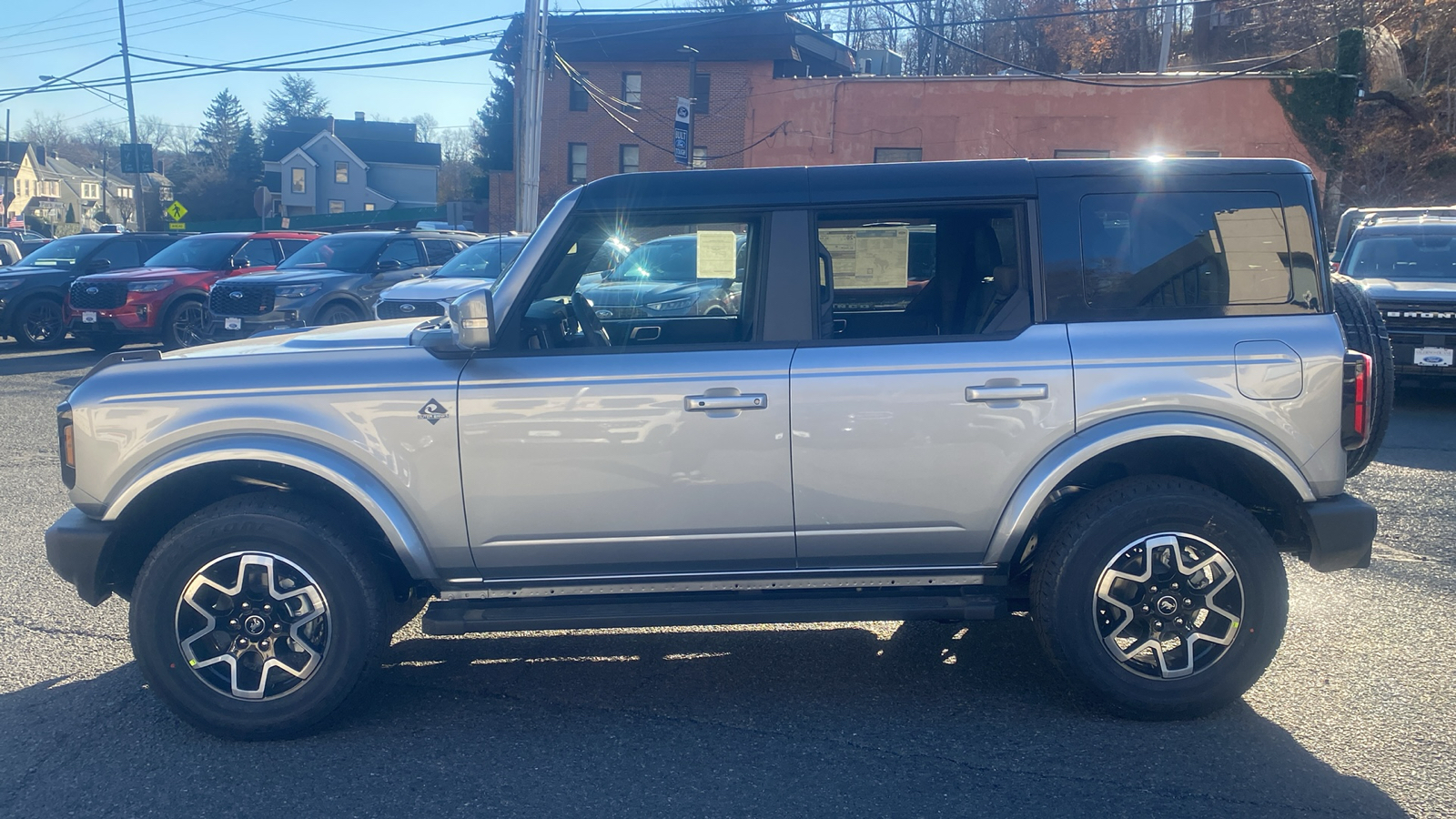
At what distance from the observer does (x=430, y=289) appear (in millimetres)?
12242

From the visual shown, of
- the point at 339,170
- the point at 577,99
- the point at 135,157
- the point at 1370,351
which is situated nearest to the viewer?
the point at 1370,351

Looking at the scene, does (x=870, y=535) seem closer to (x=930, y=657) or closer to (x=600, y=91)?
(x=930, y=657)

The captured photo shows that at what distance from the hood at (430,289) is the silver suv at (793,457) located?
809 cm

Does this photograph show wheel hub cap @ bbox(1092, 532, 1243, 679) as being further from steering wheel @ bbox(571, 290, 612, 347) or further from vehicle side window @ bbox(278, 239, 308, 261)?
vehicle side window @ bbox(278, 239, 308, 261)

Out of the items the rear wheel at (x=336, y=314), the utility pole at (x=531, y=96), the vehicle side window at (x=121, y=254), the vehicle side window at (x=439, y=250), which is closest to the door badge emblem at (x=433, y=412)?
the rear wheel at (x=336, y=314)

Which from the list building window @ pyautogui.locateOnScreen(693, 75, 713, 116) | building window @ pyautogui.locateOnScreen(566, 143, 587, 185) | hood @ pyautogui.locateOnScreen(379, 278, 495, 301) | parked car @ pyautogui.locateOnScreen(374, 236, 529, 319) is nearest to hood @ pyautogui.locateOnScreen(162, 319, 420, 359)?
parked car @ pyautogui.locateOnScreen(374, 236, 529, 319)

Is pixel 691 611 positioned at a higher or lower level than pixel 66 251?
lower

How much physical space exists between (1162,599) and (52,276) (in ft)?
58.3

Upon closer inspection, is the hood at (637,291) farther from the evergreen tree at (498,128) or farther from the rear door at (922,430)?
the evergreen tree at (498,128)

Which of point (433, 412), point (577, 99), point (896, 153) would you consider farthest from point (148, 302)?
point (577, 99)

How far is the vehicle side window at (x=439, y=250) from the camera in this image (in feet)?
50.3

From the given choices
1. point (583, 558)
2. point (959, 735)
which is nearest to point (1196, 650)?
point (959, 735)

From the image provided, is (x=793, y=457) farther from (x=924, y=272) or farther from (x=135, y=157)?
(x=135, y=157)

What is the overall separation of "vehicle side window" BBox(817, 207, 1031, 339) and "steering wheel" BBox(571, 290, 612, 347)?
0.95 metres
